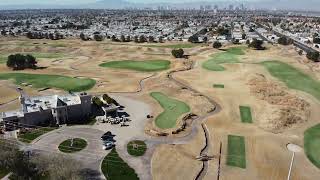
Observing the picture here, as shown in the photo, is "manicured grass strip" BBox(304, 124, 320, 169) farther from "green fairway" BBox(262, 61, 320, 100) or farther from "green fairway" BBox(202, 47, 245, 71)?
"green fairway" BBox(202, 47, 245, 71)

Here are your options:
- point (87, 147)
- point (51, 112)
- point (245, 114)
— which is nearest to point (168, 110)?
point (245, 114)

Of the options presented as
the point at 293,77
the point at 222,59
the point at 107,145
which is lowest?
the point at 107,145

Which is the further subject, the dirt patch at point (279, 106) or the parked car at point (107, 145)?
the dirt patch at point (279, 106)

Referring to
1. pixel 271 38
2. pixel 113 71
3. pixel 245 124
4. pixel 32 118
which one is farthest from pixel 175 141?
pixel 271 38

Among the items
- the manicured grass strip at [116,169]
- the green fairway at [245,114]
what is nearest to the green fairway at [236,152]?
the green fairway at [245,114]

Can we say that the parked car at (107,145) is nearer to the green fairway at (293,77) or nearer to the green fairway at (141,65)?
the green fairway at (293,77)

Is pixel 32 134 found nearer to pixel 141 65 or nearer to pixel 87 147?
pixel 87 147

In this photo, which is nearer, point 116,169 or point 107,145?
point 116,169
